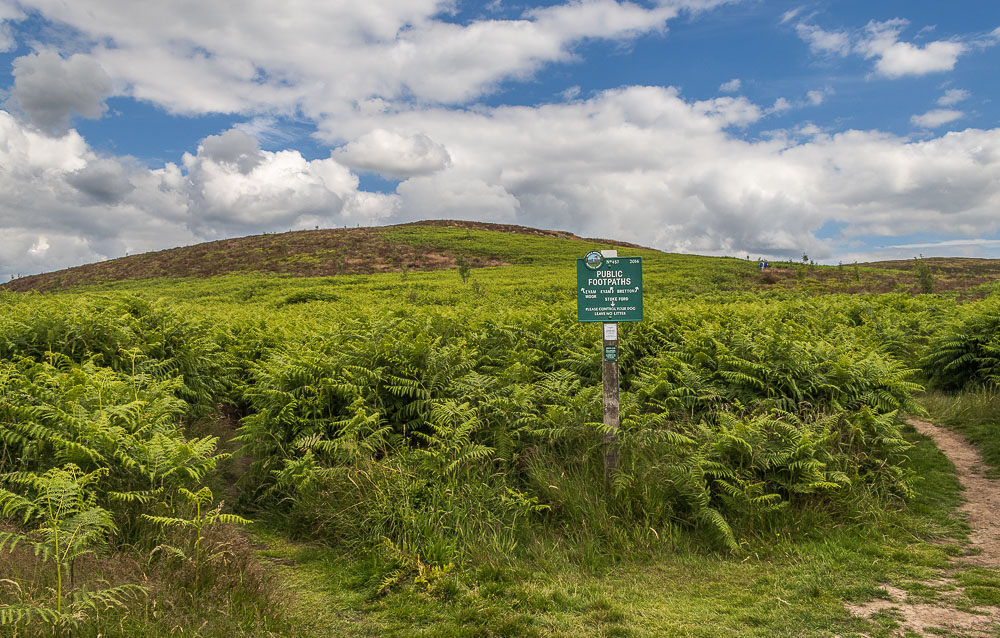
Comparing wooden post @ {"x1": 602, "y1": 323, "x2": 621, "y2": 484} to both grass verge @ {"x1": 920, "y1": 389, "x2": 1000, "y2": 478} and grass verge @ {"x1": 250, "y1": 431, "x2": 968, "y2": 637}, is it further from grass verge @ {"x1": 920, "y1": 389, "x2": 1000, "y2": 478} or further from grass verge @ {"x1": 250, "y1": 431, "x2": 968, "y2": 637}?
grass verge @ {"x1": 920, "y1": 389, "x2": 1000, "y2": 478}

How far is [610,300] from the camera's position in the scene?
23.0 ft

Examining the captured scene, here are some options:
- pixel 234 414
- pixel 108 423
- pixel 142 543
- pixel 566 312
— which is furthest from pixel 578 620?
pixel 566 312

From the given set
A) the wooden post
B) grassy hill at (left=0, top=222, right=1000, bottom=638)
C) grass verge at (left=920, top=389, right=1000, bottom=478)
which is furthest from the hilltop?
the wooden post

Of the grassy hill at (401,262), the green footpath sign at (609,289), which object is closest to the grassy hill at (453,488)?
the green footpath sign at (609,289)

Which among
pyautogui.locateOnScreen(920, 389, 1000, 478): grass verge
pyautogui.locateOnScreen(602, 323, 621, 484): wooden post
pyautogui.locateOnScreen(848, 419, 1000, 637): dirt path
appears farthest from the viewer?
pyautogui.locateOnScreen(920, 389, 1000, 478): grass verge

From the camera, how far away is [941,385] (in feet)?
41.4

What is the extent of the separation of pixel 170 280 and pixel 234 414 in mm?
67585

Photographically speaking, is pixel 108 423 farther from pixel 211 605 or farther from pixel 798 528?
pixel 798 528

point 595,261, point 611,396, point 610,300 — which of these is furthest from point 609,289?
point 611,396

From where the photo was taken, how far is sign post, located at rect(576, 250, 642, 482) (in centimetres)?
698

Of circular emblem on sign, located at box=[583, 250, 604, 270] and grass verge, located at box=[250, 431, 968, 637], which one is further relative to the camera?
circular emblem on sign, located at box=[583, 250, 604, 270]

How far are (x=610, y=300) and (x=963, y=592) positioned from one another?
426cm

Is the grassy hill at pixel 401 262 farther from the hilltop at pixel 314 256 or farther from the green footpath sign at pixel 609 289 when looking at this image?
the green footpath sign at pixel 609 289

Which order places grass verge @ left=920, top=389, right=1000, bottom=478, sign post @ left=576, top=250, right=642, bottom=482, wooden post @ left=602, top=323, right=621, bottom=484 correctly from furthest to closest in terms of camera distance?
grass verge @ left=920, top=389, right=1000, bottom=478 < sign post @ left=576, top=250, right=642, bottom=482 < wooden post @ left=602, top=323, right=621, bottom=484
